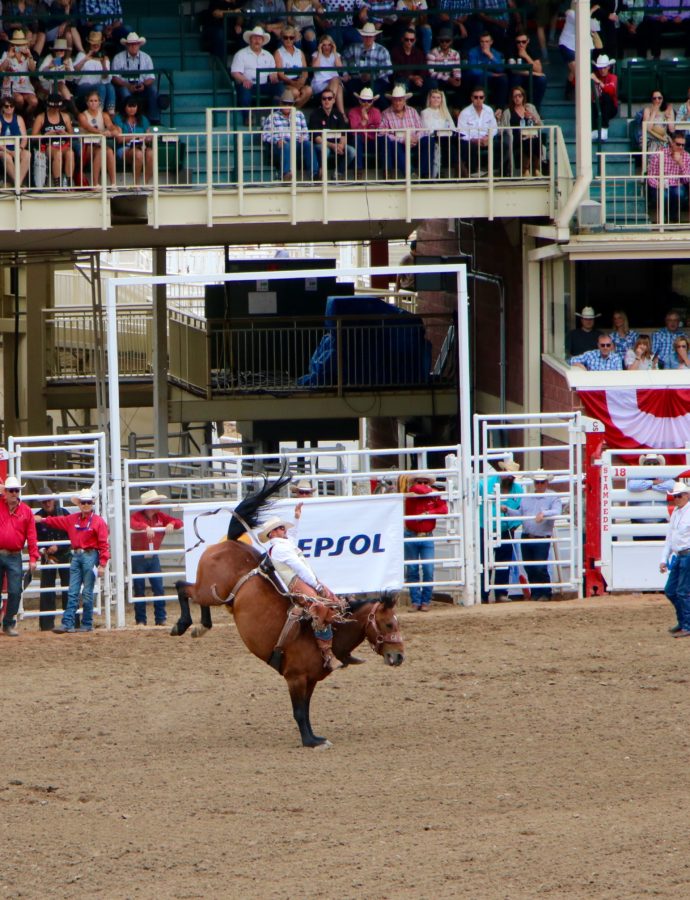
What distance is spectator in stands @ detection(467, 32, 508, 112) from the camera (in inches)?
805

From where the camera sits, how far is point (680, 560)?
14.5 m

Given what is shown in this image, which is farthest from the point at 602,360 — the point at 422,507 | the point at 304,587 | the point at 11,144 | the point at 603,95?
the point at 304,587

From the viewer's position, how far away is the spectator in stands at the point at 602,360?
62.1 ft

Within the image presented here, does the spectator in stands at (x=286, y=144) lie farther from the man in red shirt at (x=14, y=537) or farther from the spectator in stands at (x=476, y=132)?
the man in red shirt at (x=14, y=537)

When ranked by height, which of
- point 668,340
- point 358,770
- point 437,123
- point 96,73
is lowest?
point 358,770

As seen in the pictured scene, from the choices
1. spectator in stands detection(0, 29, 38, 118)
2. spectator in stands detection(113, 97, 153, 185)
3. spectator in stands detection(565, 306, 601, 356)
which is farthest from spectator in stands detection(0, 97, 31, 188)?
spectator in stands detection(565, 306, 601, 356)

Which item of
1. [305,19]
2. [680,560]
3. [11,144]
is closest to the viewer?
[680,560]

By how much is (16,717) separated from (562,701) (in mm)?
4381

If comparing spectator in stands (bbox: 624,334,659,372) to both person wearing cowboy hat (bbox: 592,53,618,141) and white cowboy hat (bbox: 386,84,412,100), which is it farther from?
white cowboy hat (bbox: 386,84,412,100)

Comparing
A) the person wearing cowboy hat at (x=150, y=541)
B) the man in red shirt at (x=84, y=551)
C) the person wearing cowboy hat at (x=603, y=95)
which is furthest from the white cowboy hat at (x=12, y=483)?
the person wearing cowboy hat at (x=603, y=95)

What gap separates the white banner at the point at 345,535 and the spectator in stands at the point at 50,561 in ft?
5.42

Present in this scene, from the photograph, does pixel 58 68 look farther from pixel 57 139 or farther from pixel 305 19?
pixel 305 19

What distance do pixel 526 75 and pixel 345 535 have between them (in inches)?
334

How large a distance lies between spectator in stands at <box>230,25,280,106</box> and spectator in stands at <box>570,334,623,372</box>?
5.62 meters
